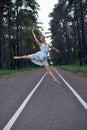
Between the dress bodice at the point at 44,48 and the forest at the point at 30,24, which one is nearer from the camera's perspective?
the dress bodice at the point at 44,48

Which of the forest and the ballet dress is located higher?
the forest

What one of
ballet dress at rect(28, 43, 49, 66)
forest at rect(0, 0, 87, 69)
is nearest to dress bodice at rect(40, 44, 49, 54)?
ballet dress at rect(28, 43, 49, 66)

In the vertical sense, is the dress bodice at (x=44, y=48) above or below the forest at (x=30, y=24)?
below

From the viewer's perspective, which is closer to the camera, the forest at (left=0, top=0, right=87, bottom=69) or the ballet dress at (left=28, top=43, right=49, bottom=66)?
the ballet dress at (left=28, top=43, right=49, bottom=66)

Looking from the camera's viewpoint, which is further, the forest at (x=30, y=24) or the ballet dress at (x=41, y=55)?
the forest at (x=30, y=24)

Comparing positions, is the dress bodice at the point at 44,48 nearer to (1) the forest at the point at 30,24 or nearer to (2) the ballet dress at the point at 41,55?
(2) the ballet dress at the point at 41,55

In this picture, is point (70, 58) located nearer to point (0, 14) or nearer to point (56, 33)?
point (56, 33)

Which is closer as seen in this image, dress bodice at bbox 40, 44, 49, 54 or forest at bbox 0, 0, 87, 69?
dress bodice at bbox 40, 44, 49, 54

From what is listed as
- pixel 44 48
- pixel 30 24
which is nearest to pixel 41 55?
pixel 44 48

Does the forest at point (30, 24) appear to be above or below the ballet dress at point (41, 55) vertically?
above

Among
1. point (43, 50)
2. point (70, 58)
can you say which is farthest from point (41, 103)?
point (70, 58)

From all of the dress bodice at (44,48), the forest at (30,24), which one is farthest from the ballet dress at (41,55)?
the forest at (30,24)

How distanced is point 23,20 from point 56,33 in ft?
130

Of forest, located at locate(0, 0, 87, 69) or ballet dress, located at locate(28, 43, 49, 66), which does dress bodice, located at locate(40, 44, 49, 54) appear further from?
forest, located at locate(0, 0, 87, 69)
